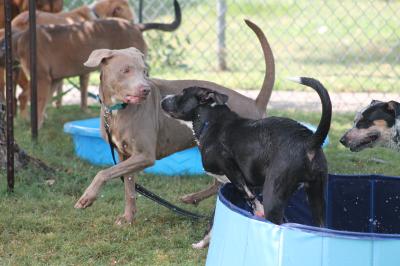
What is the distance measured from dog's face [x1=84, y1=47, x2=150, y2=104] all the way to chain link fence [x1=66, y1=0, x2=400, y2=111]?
15.2 ft

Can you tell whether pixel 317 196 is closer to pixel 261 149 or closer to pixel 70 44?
pixel 261 149

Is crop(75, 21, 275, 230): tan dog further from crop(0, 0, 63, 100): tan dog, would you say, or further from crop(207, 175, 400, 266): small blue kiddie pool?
crop(0, 0, 63, 100): tan dog

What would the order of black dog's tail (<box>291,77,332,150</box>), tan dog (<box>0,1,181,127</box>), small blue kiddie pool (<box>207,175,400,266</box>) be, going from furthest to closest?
1. tan dog (<box>0,1,181,127</box>)
2. black dog's tail (<box>291,77,332,150</box>)
3. small blue kiddie pool (<box>207,175,400,266</box>)

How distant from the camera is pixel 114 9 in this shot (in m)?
9.05

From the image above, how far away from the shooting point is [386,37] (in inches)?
510

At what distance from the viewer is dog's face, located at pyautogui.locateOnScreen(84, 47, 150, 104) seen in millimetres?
4836

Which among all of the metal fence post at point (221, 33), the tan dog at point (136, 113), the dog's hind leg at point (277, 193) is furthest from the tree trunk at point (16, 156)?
the metal fence post at point (221, 33)

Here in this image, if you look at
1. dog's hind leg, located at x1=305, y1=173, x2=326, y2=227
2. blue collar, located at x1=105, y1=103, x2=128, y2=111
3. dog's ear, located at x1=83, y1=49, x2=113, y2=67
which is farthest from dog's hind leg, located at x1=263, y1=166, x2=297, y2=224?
dog's ear, located at x1=83, y1=49, x2=113, y2=67

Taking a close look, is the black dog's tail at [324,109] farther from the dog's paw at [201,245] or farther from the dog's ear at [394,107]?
the dog's paw at [201,245]

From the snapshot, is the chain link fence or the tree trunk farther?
the chain link fence

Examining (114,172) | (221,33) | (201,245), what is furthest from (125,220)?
(221,33)

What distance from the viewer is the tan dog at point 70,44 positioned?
7.95m

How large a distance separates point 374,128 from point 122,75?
1593mm

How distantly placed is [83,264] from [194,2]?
9881mm
